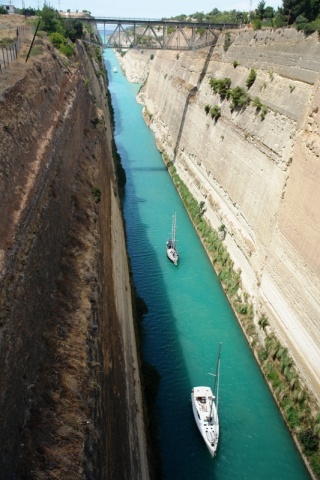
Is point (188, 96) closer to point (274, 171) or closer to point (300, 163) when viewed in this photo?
point (274, 171)

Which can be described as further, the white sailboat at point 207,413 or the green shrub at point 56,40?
the green shrub at point 56,40

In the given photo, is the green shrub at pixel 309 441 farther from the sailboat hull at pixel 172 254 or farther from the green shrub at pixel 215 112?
the green shrub at pixel 215 112

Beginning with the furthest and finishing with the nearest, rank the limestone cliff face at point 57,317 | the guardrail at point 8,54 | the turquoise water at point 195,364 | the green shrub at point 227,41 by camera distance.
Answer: the green shrub at point 227,41, the guardrail at point 8,54, the turquoise water at point 195,364, the limestone cliff face at point 57,317

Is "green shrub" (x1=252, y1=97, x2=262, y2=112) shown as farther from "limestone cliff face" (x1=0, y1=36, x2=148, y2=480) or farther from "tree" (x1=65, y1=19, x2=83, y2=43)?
"tree" (x1=65, y1=19, x2=83, y2=43)

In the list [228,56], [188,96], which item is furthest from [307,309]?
[188,96]

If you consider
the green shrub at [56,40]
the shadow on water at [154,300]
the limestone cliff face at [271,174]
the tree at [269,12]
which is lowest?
the shadow on water at [154,300]

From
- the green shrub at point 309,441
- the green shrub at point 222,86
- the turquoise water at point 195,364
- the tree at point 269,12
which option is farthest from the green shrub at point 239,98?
the green shrub at point 309,441

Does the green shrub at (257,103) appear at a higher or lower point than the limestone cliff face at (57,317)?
higher
